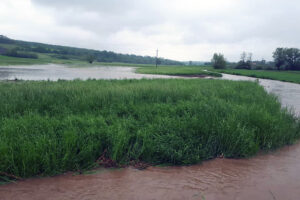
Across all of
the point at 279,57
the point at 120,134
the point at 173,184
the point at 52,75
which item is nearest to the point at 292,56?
the point at 279,57

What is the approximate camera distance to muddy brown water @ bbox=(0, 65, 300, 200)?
3102mm

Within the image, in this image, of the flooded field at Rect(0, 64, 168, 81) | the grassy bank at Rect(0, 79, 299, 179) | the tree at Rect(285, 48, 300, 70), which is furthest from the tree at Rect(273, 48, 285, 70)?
the grassy bank at Rect(0, 79, 299, 179)

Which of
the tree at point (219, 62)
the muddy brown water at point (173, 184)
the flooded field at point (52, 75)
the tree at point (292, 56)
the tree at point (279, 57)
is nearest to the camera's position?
the muddy brown water at point (173, 184)

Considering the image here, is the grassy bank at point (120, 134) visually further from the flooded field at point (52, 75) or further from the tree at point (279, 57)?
the tree at point (279, 57)

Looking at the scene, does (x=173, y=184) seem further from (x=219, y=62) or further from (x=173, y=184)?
(x=219, y=62)

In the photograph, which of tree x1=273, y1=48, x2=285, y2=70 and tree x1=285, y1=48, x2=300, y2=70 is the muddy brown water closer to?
tree x1=273, y1=48, x2=285, y2=70

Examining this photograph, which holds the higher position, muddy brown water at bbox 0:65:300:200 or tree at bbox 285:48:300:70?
tree at bbox 285:48:300:70

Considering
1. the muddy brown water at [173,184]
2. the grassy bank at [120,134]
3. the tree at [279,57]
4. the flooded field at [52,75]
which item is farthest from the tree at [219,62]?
the muddy brown water at [173,184]


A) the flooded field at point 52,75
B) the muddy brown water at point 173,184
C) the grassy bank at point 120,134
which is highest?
the flooded field at point 52,75

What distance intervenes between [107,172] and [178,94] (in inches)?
214

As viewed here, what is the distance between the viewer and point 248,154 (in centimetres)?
465

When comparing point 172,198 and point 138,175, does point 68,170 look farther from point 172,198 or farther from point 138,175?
point 172,198

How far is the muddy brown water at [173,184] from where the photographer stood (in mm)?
3102

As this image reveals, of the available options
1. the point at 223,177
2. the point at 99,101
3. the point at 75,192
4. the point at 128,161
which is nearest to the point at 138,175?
the point at 128,161
